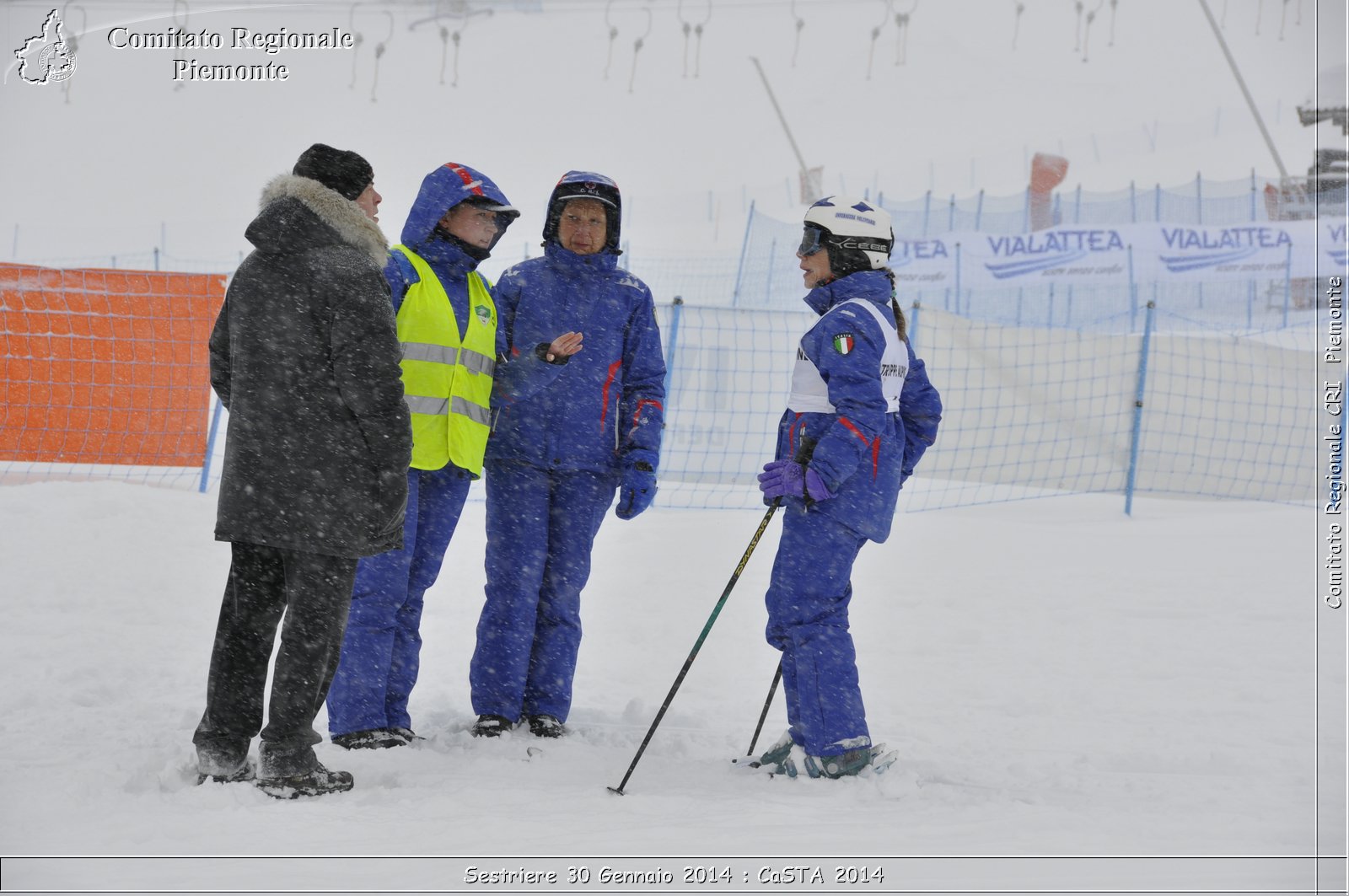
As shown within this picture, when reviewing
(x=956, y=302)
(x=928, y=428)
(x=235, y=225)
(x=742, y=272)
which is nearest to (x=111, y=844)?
(x=928, y=428)

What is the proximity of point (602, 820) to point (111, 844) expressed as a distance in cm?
107

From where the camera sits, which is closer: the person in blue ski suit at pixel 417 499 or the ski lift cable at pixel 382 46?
the person in blue ski suit at pixel 417 499

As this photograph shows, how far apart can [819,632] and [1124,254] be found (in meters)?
17.4

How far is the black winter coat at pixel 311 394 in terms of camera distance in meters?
2.83

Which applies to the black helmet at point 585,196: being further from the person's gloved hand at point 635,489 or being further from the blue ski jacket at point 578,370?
the person's gloved hand at point 635,489

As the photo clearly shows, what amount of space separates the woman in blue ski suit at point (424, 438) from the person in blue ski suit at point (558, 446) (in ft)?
0.51

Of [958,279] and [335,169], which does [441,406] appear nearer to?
[335,169]

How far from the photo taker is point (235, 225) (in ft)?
91.2

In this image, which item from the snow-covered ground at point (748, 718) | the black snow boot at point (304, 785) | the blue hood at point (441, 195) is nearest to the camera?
the snow-covered ground at point (748, 718)

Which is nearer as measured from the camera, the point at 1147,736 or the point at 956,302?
the point at 1147,736

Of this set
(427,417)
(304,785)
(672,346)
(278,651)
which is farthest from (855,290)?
(672,346)

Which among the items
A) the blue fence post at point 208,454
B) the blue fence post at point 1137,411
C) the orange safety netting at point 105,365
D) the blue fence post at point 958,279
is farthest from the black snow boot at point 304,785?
the blue fence post at point 958,279

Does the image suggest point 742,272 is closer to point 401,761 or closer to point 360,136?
point 401,761

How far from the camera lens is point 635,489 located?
147 inches
